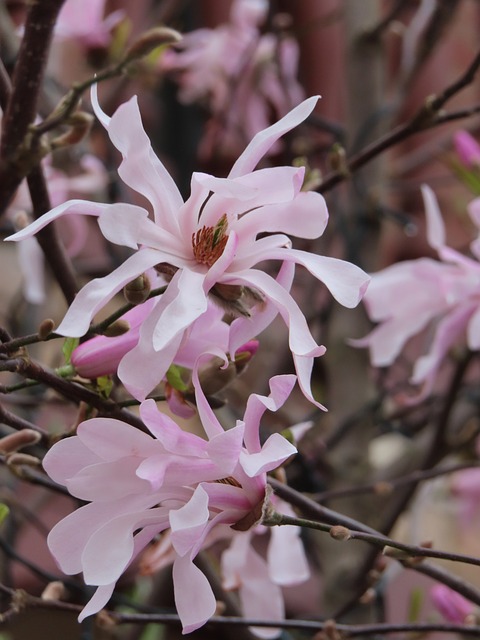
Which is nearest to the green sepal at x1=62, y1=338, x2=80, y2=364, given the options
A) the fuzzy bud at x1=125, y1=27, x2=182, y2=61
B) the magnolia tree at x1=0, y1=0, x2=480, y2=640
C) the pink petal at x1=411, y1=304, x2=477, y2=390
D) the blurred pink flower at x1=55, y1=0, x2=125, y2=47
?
the magnolia tree at x1=0, y1=0, x2=480, y2=640

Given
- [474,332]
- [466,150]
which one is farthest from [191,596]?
[466,150]

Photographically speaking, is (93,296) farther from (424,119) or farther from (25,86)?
(424,119)

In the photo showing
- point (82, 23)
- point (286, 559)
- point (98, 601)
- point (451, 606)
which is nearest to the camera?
point (98, 601)

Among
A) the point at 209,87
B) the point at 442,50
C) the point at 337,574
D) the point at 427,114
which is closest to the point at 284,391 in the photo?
the point at 427,114

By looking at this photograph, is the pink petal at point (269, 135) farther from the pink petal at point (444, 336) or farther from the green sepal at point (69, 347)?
the pink petal at point (444, 336)

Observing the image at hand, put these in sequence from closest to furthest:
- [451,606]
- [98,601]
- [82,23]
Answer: [98,601], [451,606], [82,23]

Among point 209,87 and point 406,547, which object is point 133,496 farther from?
point 209,87

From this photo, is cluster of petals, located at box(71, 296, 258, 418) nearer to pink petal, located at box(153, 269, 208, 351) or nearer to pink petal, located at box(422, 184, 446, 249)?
pink petal, located at box(153, 269, 208, 351)
